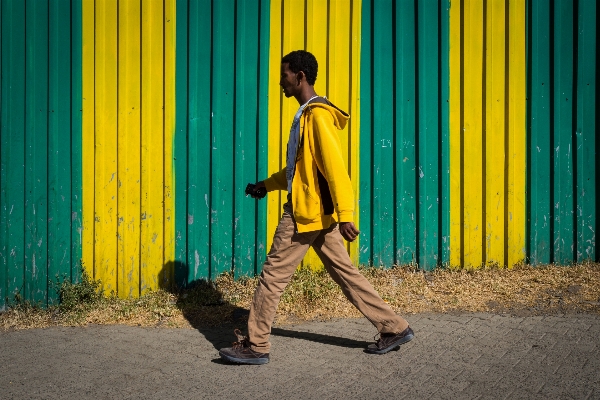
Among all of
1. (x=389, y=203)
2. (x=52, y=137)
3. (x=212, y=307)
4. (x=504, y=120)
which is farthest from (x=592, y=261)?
(x=52, y=137)

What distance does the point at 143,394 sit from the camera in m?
4.11

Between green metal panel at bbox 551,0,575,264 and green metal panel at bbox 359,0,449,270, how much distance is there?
3.24 feet

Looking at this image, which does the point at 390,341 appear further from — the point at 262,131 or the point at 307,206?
the point at 262,131

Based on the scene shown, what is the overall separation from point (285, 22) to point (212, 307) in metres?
2.54

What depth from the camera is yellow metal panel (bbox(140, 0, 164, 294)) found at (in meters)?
6.19

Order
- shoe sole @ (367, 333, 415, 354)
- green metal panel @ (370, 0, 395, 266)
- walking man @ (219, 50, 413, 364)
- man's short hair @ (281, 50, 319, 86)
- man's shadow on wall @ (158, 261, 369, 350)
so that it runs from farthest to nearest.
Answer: green metal panel @ (370, 0, 395, 266), man's shadow on wall @ (158, 261, 369, 350), shoe sole @ (367, 333, 415, 354), man's short hair @ (281, 50, 319, 86), walking man @ (219, 50, 413, 364)

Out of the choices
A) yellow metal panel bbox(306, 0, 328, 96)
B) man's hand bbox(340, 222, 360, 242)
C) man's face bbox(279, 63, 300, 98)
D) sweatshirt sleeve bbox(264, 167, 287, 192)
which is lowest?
man's hand bbox(340, 222, 360, 242)

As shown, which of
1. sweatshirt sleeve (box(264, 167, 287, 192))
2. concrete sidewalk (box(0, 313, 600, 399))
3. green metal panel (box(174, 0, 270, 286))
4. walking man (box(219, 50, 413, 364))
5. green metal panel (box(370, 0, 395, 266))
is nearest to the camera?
concrete sidewalk (box(0, 313, 600, 399))

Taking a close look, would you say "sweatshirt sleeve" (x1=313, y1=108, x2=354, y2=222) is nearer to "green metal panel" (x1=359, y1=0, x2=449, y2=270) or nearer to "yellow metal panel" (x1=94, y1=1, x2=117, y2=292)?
"green metal panel" (x1=359, y1=0, x2=449, y2=270)

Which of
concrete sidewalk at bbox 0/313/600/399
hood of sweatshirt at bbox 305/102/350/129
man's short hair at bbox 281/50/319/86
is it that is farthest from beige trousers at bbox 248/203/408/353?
man's short hair at bbox 281/50/319/86

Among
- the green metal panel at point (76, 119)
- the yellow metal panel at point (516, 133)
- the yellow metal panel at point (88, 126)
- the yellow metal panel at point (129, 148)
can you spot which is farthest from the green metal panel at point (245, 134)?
the yellow metal panel at point (516, 133)

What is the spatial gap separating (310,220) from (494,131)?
270cm

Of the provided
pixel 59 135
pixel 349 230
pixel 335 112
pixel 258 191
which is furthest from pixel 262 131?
pixel 349 230

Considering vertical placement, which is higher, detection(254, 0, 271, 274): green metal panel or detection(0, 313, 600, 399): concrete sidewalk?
detection(254, 0, 271, 274): green metal panel
